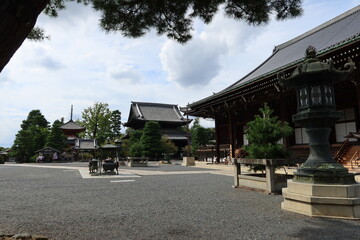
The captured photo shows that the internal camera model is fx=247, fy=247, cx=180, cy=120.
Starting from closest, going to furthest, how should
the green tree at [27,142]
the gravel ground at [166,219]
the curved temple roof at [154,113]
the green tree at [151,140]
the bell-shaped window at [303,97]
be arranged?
the gravel ground at [166,219] < the bell-shaped window at [303,97] < the green tree at [151,140] < the green tree at [27,142] < the curved temple roof at [154,113]

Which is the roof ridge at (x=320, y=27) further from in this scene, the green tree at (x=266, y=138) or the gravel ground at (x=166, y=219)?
the gravel ground at (x=166, y=219)

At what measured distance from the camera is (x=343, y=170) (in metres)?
4.38

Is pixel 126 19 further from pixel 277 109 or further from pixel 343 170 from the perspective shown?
pixel 277 109

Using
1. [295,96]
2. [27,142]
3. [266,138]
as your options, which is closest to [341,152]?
[295,96]

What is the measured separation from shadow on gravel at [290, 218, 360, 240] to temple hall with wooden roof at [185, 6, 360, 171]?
6249mm

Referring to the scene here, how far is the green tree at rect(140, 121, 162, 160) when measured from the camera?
28094 millimetres

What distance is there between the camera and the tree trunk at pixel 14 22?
2.04 metres

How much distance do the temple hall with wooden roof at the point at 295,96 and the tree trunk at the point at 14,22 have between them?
333 inches

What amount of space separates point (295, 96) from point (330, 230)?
1216 cm

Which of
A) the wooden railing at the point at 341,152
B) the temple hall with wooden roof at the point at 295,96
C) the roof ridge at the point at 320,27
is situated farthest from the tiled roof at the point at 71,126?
the wooden railing at the point at 341,152

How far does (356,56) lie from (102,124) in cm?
3735

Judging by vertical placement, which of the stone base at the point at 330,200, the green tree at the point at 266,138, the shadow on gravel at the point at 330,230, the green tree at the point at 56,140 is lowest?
the shadow on gravel at the point at 330,230

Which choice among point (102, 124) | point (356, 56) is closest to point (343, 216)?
point (356, 56)

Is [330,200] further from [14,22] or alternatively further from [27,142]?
[27,142]
